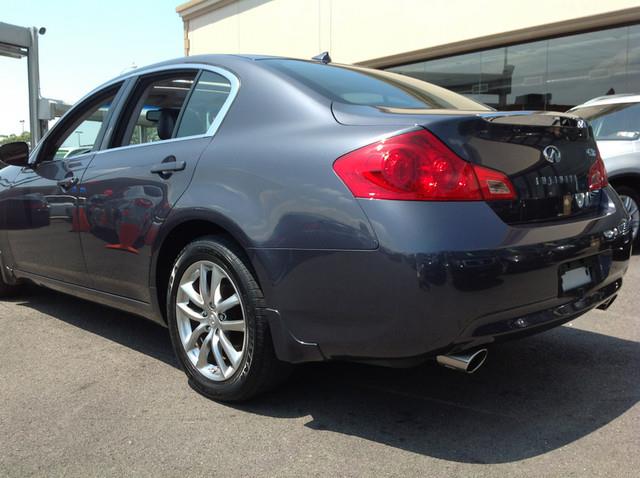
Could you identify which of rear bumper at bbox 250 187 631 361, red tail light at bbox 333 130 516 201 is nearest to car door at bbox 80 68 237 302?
rear bumper at bbox 250 187 631 361

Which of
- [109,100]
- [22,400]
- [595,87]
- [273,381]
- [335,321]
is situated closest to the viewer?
[335,321]

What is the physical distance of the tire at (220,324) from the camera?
103 inches

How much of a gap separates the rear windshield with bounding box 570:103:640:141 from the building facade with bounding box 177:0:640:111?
14.2ft

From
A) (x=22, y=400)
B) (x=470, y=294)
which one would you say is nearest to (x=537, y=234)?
(x=470, y=294)

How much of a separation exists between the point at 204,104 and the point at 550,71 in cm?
1008

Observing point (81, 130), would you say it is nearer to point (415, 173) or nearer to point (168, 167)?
point (168, 167)

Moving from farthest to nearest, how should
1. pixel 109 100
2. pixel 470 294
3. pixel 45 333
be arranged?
pixel 45 333, pixel 109 100, pixel 470 294

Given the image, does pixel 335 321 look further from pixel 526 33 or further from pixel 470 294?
pixel 526 33

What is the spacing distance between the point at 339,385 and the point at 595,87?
977 cm

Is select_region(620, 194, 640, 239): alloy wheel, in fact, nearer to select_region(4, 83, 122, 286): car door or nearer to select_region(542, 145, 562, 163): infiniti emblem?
select_region(542, 145, 562, 163): infiniti emblem

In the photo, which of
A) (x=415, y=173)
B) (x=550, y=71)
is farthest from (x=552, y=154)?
(x=550, y=71)

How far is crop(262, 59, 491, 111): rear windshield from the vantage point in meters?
2.80

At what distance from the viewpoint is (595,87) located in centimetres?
1098

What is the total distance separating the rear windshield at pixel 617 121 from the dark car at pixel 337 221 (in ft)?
13.4
